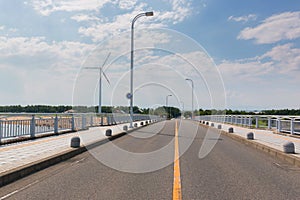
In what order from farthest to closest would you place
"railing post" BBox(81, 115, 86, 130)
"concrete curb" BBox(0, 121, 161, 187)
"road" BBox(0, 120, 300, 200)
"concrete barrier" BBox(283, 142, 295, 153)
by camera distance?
"railing post" BBox(81, 115, 86, 130)
"concrete barrier" BBox(283, 142, 295, 153)
"concrete curb" BBox(0, 121, 161, 187)
"road" BBox(0, 120, 300, 200)

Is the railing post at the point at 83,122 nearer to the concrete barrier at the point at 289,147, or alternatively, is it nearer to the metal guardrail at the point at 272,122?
the metal guardrail at the point at 272,122

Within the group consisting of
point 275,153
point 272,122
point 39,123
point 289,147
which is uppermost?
point 39,123

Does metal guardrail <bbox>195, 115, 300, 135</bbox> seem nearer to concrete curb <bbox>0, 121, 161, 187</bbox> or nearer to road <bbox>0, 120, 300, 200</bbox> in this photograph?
road <bbox>0, 120, 300, 200</bbox>

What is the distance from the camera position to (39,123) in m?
16.5

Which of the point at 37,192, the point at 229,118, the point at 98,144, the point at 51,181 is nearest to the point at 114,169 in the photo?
the point at 51,181

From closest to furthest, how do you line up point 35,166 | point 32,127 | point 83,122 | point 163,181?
point 163,181 → point 35,166 → point 32,127 → point 83,122

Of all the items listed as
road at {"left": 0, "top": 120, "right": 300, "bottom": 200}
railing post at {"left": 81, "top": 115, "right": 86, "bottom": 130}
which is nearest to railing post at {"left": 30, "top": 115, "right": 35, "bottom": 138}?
road at {"left": 0, "top": 120, "right": 300, "bottom": 200}

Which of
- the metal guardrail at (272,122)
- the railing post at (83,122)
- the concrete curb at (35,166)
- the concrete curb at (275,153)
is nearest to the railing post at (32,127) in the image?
the concrete curb at (35,166)

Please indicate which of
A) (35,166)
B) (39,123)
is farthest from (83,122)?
(35,166)

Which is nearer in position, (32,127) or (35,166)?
(35,166)

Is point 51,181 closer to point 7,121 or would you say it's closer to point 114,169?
point 114,169

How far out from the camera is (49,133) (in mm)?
17812

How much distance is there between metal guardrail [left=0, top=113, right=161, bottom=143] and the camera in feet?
44.9

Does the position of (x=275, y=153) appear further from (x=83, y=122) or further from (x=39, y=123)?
(x=83, y=122)
